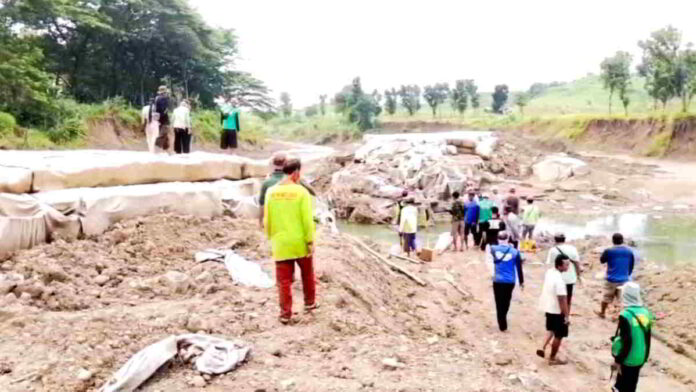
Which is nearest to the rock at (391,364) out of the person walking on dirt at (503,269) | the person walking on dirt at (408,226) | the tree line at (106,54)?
the person walking on dirt at (503,269)

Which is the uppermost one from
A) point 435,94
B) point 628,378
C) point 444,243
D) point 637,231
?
point 435,94

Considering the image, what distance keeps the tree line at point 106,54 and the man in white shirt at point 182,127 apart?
10.6 meters

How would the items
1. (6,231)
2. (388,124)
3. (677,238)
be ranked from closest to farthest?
(6,231) < (677,238) < (388,124)

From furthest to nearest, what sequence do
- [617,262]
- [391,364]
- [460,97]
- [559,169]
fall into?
[460,97]
[559,169]
[617,262]
[391,364]

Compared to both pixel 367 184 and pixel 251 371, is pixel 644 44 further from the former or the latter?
pixel 251 371

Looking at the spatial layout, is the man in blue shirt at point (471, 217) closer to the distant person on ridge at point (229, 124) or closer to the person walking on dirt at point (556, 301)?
the distant person on ridge at point (229, 124)

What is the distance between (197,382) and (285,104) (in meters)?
73.3

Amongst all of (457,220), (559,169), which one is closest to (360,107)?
(559,169)

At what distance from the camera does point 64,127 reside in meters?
20.8

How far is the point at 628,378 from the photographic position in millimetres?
5562

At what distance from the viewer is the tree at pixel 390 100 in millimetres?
63094

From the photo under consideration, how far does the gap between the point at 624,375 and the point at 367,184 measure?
19.7 metres

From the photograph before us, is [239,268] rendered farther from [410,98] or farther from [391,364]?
[410,98]

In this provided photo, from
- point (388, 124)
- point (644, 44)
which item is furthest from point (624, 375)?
point (388, 124)
